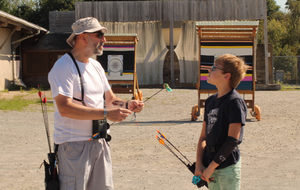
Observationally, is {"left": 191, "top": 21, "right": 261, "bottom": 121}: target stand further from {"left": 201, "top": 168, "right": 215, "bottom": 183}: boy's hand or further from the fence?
the fence

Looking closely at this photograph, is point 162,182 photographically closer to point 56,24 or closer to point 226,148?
point 226,148

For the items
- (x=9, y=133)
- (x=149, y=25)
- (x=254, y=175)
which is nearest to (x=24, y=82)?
(x=149, y=25)

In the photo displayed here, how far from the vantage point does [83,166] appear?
2535 mm

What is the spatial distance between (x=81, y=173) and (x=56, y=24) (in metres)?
24.1

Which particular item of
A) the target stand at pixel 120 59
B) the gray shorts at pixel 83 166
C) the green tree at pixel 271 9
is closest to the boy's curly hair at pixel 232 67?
the gray shorts at pixel 83 166

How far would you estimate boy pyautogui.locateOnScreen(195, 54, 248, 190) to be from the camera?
249 centimetres

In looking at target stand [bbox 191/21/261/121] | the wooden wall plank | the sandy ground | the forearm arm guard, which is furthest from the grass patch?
the forearm arm guard

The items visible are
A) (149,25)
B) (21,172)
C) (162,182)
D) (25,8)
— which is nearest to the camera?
(162,182)

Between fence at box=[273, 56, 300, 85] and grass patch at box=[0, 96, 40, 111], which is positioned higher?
fence at box=[273, 56, 300, 85]

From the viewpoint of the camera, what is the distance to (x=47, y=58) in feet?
68.7

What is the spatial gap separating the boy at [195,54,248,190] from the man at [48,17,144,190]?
0.67 m

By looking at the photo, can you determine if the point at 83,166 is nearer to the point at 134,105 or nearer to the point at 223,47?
the point at 134,105

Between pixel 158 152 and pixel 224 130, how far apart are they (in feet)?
11.3

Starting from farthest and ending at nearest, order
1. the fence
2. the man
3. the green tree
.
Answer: the green tree < the fence < the man
